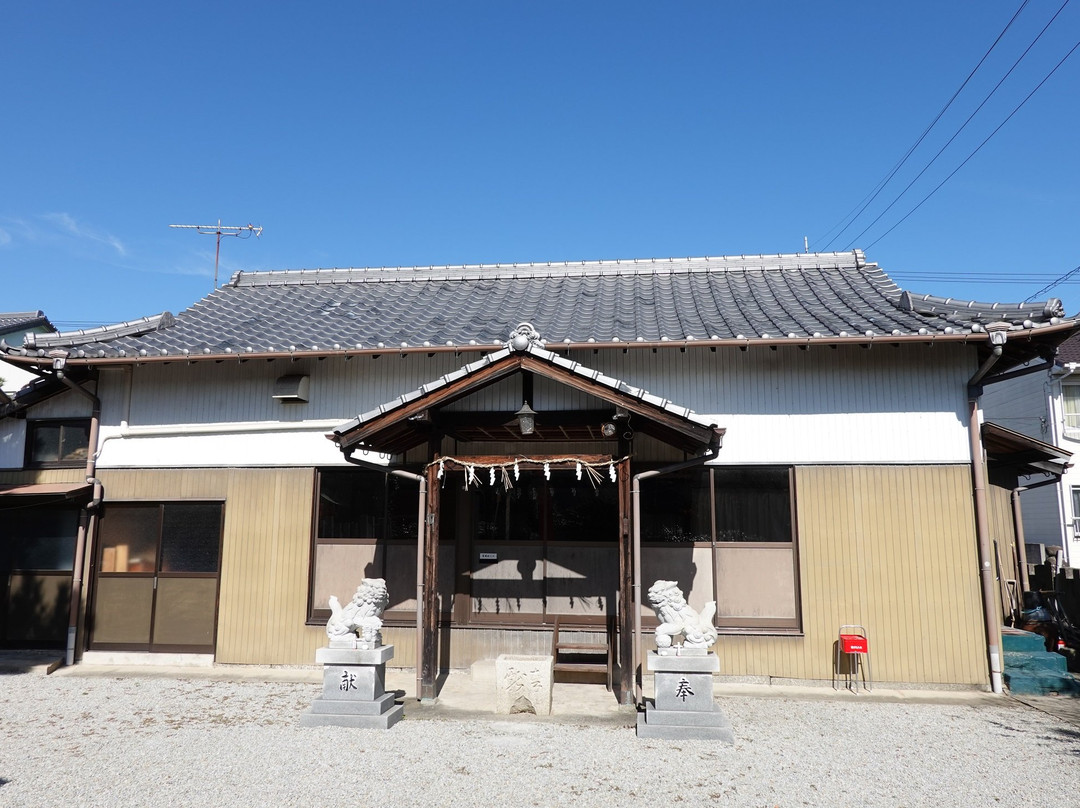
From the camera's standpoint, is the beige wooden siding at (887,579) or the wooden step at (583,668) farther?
the beige wooden siding at (887,579)

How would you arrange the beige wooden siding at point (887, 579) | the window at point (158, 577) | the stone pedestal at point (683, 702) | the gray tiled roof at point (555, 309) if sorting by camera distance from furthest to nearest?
1. the window at point (158, 577)
2. the gray tiled roof at point (555, 309)
3. the beige wooden siding at point (887, 579)
4. the stone pedestal at point (683, 702)

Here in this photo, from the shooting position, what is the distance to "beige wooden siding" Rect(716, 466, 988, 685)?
8.53 metres

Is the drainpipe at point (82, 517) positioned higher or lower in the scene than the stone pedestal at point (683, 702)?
higher

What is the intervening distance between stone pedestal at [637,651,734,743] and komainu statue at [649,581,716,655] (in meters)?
0.11

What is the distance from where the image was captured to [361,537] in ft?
31.8

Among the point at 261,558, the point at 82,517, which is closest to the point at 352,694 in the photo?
the point at 261,558

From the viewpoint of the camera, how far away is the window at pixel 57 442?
10.5 m

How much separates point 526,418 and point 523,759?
326cm

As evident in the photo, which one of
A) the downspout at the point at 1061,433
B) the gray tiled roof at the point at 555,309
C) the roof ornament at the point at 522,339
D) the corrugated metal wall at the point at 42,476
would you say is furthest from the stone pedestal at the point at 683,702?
the downspout at the point at 1061,433

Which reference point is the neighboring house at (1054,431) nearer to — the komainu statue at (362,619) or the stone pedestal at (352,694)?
the komainu statue at (362,619)

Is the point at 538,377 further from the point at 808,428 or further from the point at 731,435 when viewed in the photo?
the point at 808,428

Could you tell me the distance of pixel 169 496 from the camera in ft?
33.0

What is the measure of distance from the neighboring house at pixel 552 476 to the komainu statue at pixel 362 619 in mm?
791

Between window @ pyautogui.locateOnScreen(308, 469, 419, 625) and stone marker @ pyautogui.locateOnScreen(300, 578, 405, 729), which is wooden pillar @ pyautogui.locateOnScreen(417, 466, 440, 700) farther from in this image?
window @ pyautogui.locateOnScreen(308, 469, 419, 625)
